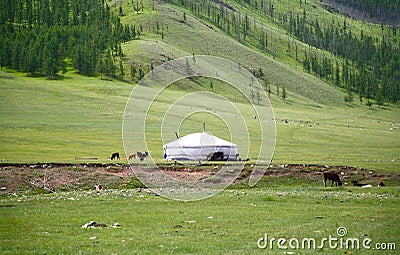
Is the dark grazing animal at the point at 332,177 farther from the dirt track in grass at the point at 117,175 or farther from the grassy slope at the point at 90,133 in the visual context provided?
the grassy slope at the point at 90,133

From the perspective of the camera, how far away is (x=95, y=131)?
275 feet

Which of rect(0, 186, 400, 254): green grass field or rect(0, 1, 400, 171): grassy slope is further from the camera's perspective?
rect(0, 1, 400, 171): grassy slope

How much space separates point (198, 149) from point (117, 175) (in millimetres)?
14039

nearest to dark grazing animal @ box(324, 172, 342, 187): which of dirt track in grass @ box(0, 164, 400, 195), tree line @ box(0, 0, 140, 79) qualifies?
dirt track in grass @ box(0, 164, 400, 195)

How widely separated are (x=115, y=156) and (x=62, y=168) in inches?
542

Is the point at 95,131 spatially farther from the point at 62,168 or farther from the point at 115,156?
the point at 62,168

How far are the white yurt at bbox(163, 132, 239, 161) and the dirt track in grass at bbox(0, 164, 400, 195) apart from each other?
7682 mm

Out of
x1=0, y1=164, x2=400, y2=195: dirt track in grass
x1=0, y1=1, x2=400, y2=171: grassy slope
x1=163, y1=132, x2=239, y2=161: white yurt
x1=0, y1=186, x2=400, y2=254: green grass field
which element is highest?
x1=0, y1=186, x2=400, y2=254: green grass field

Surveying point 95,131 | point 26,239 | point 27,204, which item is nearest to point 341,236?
point 26,239

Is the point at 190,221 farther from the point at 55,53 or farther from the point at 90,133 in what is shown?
the point at 55,53

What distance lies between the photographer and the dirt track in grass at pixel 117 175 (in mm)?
36375

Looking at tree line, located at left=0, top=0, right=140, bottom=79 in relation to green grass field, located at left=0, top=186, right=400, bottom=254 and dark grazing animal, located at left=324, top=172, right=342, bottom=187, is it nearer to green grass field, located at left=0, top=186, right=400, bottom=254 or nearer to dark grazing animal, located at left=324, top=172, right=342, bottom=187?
dark grazing animal, located at left=324, top=172, right=342, bottom=187

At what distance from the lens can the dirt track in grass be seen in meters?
36.4

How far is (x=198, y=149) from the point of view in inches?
2085
